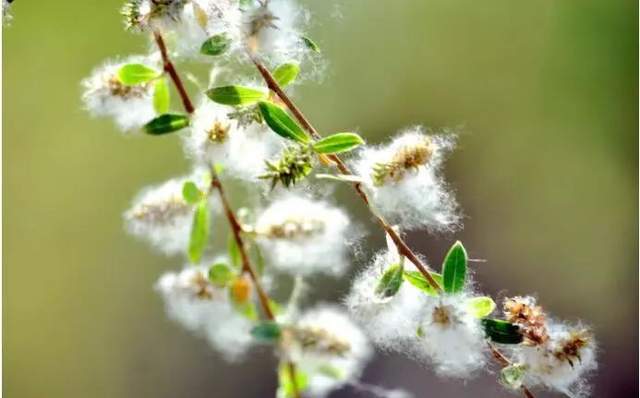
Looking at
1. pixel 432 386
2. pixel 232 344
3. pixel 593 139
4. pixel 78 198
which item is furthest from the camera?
pixel 593 139

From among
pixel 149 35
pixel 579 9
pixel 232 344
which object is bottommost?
pixel 232 344

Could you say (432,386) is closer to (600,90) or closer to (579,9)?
(600,90)

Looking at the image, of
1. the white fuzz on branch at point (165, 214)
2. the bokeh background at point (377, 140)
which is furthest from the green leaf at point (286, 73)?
the bokeh background at point (377, 140)

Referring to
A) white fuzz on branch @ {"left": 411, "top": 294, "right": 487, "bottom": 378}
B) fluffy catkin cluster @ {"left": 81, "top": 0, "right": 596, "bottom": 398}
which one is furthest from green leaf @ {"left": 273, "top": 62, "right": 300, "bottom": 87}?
white fuzz on branch @ {"left": 411, "top": 294, "right": 487, "bottom": 378}

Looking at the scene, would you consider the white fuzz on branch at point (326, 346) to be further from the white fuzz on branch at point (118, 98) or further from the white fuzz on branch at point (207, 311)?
the white fuzz on branch at point (118, 98)

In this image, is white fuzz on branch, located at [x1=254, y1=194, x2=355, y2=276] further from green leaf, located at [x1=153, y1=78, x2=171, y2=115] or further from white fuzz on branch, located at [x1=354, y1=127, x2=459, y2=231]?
green leaf, located at [x1=153, y1=78, x2=171, y2=115]

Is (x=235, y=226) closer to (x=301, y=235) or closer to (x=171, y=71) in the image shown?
(x=301, y=235)

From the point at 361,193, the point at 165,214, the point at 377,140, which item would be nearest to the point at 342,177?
the point at 361,193

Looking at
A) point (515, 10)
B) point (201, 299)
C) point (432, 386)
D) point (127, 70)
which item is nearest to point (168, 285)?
point (201, 299)
